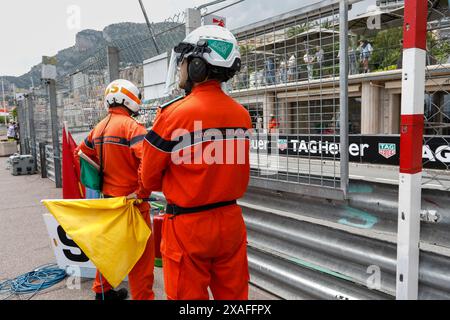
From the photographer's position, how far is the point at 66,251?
3840 millimetres

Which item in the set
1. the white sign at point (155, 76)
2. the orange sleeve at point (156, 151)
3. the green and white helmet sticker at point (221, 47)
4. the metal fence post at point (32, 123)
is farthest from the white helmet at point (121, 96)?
the metal fence post at point (32, 123)

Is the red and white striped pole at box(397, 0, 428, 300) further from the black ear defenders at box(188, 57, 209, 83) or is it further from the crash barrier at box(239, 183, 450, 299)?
the black ear defenders at box(188, 57, 209, 83)

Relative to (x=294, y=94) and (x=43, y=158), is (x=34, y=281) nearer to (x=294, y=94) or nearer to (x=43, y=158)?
(x=294, y=94)

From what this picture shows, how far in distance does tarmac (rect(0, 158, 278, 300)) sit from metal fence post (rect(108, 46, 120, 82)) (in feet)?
8.79

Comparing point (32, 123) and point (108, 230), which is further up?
point (32, 123)

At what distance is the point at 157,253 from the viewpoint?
407cm

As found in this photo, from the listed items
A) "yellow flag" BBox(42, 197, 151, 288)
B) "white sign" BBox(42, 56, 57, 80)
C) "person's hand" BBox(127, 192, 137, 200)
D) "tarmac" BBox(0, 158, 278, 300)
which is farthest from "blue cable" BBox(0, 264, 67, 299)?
"white sign" BBox(42, 56, 57, 80)

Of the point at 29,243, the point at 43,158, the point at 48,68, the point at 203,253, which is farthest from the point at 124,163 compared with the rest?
the point at 43,158

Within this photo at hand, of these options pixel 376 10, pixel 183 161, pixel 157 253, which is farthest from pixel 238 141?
pixel 157 253

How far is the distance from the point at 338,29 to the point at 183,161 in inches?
61.5

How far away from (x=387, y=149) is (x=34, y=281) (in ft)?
37.5

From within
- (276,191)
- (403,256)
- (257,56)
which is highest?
(257,56)

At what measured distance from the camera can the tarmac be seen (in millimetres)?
3637
